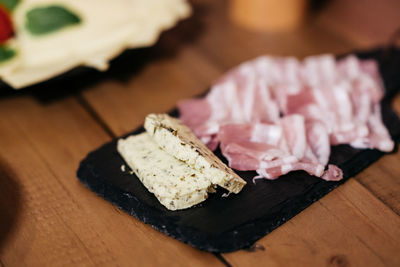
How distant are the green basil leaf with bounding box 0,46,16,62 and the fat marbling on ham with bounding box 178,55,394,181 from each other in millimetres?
456

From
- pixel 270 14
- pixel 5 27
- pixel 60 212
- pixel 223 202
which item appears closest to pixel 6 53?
pixel 5 27

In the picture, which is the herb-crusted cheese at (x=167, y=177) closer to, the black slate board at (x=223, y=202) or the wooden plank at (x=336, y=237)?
the black slate board at (x=223, y=202)

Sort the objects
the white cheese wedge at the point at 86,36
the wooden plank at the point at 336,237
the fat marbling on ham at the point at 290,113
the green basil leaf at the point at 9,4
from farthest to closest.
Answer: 1. the green basil leaf at the point at 9,4
2. the white cheese wedge at the point at 86,36
3. the fat marbling on ham at the point at 290,113
4. the wooden plank at the point at 336,237

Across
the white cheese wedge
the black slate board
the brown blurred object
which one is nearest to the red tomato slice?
the white cheese wedge

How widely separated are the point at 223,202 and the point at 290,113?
0.36 meters

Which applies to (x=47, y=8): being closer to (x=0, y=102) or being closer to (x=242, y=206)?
(x=0, y=102)

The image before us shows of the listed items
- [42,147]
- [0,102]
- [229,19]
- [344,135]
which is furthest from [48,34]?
[344,135]

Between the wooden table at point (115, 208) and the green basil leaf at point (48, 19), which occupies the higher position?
the green basil leaf at point (48, 19)

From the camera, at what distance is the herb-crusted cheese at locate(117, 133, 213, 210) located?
3.20ft

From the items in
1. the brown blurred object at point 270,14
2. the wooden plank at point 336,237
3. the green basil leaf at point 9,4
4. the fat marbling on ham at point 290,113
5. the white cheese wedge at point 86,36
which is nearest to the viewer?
the wooden plank at point 336,237

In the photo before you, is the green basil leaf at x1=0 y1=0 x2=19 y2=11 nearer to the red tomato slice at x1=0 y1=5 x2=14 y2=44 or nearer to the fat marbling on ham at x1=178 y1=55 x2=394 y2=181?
the red tomato slice at x1=0 y1=5 x2=14 y2=44

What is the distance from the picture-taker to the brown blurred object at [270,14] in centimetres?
166

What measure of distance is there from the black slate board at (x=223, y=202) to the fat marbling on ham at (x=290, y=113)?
3 cm

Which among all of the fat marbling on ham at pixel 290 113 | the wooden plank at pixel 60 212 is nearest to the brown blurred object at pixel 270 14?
the fat marbling on ham at pixel 290 113
